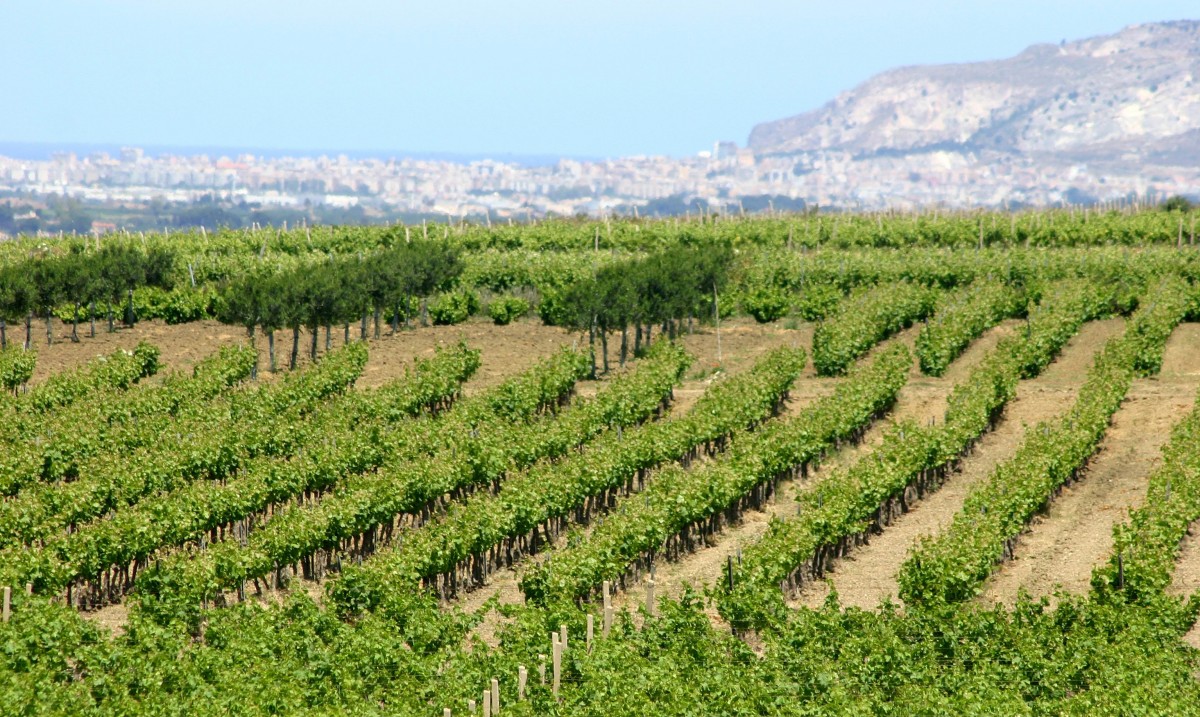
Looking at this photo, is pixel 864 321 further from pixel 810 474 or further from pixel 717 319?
pixel 810 474

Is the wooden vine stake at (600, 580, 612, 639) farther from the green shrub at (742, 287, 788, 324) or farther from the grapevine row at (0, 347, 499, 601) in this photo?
the green shrub at (742, 287, 788, 324)

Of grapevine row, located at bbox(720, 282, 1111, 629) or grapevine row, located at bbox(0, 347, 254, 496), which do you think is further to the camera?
grapevine row, located at bbox(0, 347, 254, 496)

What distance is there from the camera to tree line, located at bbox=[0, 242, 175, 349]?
131ft

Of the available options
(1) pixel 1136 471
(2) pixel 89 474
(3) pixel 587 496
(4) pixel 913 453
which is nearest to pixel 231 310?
(2) pixel 89 474

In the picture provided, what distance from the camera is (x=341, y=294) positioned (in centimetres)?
3966

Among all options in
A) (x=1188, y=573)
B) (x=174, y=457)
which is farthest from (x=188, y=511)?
(x=1188, y=573)

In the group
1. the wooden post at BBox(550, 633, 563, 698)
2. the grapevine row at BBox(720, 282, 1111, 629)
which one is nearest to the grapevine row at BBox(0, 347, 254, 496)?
the wooden post at BBox(550, 633, 563, 698)

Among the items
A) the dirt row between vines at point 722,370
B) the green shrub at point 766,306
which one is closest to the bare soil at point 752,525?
the dirt row between vines at point 722,370

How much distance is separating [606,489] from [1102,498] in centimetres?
944

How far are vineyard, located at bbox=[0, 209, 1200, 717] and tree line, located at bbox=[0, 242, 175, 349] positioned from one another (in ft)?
0.43

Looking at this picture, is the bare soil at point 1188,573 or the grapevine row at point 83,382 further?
the grapevine row at point 83,382

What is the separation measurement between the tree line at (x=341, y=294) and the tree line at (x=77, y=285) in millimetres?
2739

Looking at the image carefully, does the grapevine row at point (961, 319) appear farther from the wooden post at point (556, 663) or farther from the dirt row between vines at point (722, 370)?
the wooden post at point (556, 663)

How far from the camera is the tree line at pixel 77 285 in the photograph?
39.8 metres
